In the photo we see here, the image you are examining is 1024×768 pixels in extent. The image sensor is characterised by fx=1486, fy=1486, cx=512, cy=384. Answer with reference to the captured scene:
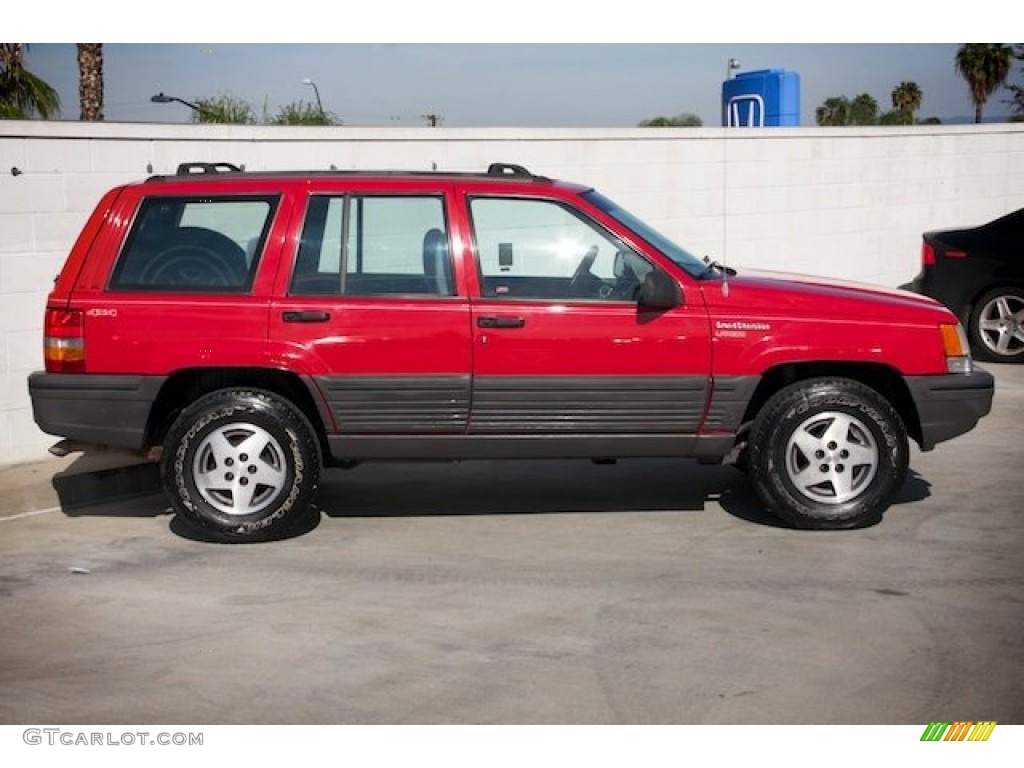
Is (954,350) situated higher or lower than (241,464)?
higher

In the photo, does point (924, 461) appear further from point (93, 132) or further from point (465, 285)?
point (93, 132)

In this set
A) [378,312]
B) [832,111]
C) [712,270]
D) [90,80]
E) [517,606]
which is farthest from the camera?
[832,111]

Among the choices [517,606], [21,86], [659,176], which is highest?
[21,86]

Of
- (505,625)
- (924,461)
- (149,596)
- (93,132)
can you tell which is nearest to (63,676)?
(149,596)

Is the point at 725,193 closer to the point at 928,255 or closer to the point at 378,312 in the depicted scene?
the point at 928,255

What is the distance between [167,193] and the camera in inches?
296

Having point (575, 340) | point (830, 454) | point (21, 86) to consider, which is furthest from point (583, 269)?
point (21, 86)

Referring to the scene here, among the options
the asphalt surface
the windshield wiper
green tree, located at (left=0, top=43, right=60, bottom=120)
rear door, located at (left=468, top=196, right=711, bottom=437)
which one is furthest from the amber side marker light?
green tree, located at (left=0, top=43, right=60, bottom=120)

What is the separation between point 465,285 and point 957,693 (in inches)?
127

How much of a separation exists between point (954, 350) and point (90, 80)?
13.7 meters

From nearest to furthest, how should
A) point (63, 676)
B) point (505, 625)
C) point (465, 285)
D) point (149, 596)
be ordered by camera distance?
point (63, 676) < point (505, 625) < point (149, 596) < point (465, 285)

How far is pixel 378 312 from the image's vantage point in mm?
7297

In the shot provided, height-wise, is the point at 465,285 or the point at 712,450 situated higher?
the point at 465,285
